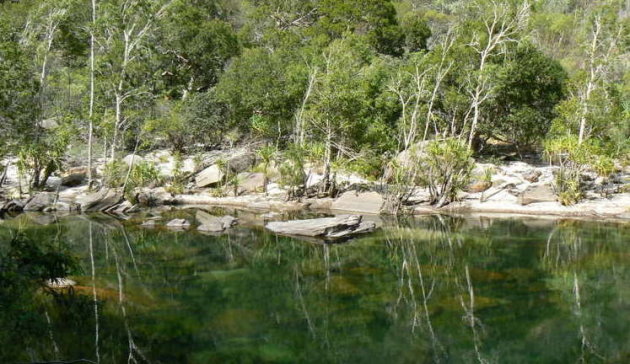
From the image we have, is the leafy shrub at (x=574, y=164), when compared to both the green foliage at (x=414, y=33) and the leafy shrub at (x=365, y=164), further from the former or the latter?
the green foliage at (x=414, y=33)

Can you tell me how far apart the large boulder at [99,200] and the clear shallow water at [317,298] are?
5.32 m

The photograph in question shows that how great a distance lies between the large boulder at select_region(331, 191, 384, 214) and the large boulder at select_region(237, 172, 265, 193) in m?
5.45

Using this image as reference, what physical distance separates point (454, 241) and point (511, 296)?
7.21 meters

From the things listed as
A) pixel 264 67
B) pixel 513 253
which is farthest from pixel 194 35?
pixel 513 253

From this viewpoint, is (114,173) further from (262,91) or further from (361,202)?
(361,202)

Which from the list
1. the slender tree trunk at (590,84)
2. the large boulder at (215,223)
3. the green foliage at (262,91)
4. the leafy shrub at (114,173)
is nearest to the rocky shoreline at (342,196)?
the leafy shrub at (114,173)

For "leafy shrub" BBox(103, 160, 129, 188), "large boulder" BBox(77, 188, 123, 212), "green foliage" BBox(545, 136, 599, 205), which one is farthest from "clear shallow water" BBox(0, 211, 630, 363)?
"leafy shrub" BBox(103, 160, 129, 188)

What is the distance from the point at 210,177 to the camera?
3400 cm

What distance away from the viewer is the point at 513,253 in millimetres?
20109

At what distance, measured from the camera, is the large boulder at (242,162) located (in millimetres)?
35875

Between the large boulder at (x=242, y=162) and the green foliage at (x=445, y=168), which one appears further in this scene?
the large boulder at (x=242, y=162)

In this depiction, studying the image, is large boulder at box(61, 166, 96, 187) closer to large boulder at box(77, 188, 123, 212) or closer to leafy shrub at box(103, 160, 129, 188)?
leafy shrub at box(103, 160, 129, 188)

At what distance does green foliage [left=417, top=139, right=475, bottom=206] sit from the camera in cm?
2884

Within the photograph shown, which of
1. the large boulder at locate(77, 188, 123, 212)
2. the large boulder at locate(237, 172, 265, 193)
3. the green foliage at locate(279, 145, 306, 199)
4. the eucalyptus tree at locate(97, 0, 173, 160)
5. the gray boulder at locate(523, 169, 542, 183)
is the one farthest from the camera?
the gray boulder at locate(523, 169, 542, 183)
